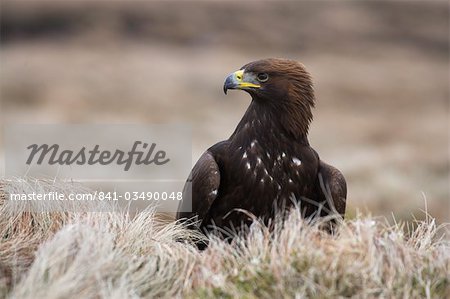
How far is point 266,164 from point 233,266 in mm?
1680

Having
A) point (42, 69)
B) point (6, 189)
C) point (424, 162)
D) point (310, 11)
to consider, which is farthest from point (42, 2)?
point (6, 189)

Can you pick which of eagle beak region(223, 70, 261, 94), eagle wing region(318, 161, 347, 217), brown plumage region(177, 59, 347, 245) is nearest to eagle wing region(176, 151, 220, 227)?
brown plumage region(177, 59, 347, 245)

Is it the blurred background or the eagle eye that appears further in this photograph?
the blurred background

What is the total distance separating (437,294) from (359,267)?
0.51 m

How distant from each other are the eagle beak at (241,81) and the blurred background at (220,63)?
15.0 m

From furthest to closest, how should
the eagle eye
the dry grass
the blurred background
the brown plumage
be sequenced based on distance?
the blurred background
the eagle eye
the brown plumage
the dry grass

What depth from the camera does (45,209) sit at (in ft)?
21.8

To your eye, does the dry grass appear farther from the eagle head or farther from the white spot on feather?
the eagle head

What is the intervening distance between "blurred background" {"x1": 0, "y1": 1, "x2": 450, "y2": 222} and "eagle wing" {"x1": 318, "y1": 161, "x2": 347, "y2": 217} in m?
14.7

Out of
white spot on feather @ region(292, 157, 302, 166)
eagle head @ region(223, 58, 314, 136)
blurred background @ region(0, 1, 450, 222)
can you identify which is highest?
eagle head @ region(223, 58, 314, 136)

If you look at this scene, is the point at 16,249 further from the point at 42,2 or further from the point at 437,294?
the point at 42,2

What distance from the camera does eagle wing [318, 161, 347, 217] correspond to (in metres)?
7.42

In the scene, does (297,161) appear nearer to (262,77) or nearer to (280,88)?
(280,88)

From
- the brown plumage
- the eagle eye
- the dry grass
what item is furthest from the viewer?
the eagle eye
